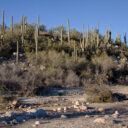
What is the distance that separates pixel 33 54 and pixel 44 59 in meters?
2.01

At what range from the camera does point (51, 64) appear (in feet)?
91.1

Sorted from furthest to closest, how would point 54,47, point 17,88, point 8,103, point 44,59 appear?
point 54,47 → point 44,59 → point 17,88 → point 8,103

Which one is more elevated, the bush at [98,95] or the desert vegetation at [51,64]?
the desert vegetation at [51,64]

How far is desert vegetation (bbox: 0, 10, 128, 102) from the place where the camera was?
19.8m

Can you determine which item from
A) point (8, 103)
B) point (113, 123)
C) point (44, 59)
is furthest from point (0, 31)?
point (113, 123)

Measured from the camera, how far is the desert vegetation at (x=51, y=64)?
19781mm

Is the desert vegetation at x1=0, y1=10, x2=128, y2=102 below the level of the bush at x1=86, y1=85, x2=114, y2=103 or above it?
above

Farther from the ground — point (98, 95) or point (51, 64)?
point (51, 64)

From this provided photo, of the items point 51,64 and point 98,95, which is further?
point 51,64

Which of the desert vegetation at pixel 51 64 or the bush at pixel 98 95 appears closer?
the bush at pixel 98 95

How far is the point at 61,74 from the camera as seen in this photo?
24.9 m

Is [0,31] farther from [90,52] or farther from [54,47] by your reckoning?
[90,52]

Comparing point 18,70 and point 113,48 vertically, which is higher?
point 113,48

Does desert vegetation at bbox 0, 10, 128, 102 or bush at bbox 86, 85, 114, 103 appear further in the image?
desert vegetation at bbox 0, 10, 128, 102
